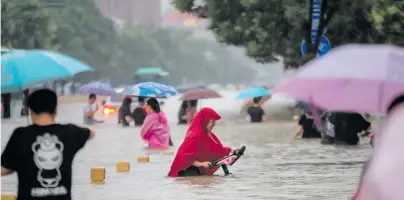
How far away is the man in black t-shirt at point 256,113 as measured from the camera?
3781 cm

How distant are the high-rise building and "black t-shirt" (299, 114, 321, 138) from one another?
95.2 m

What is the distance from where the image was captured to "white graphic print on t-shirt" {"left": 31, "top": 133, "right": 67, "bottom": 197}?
715cm

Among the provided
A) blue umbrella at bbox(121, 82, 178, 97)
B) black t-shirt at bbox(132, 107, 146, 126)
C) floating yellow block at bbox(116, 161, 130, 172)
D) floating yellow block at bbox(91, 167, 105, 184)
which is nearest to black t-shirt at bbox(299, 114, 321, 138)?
blue umbrella at bbox(121, 82, 178, 97)

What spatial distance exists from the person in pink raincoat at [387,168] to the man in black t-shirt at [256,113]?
107 feet

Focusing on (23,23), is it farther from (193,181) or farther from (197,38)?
(197,38)

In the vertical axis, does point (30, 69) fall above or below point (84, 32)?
below

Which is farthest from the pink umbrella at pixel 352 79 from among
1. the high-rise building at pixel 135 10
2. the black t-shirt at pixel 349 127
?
the high-rise building at pixel 135 10

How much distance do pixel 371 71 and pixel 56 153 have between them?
2.41m

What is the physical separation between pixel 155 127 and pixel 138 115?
1241cm

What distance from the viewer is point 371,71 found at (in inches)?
239

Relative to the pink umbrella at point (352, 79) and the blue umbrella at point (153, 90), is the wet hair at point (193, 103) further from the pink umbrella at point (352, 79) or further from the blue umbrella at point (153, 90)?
the pink umbrella at point (352, 79)

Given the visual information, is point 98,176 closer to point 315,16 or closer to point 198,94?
point 315,16

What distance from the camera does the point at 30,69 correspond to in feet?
29.4

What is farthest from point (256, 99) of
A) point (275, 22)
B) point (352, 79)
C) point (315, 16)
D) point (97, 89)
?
point (352, 79)
